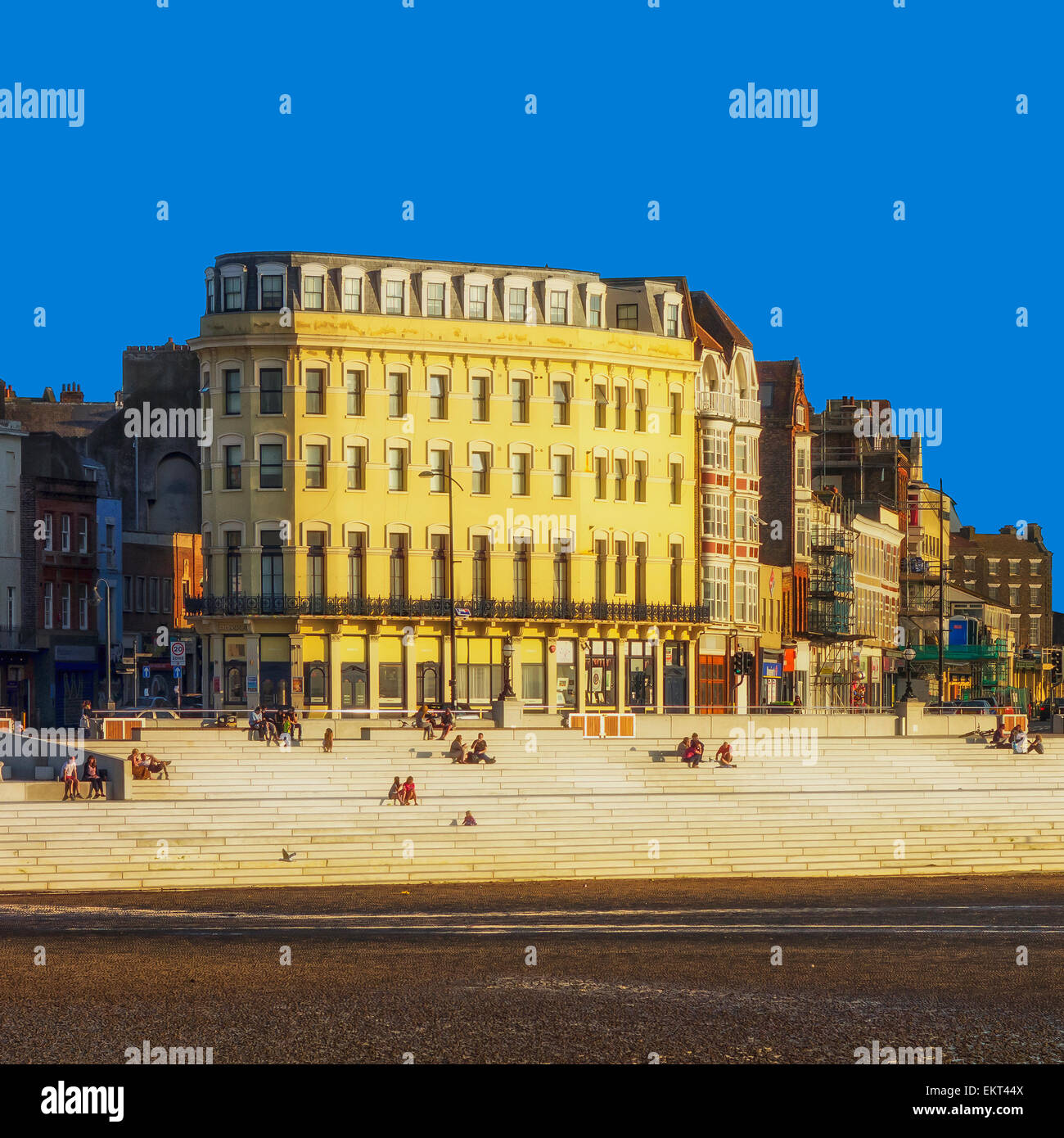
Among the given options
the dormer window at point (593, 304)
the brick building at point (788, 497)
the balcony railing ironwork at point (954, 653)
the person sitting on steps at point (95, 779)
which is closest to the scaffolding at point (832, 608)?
the brick building at point (788, 497)

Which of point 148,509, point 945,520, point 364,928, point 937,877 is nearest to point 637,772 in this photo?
point 937,877

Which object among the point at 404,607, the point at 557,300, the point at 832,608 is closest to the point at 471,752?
the point at 404,607

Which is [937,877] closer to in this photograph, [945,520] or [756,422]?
[756,422]

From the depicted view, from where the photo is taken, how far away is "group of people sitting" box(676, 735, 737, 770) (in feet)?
191

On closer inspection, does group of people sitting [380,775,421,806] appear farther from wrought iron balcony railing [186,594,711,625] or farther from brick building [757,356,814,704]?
brick building [757,356,814,704]

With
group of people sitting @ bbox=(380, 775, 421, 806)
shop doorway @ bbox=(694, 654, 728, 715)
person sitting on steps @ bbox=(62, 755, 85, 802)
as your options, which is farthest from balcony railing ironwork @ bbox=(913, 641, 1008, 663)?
person sitting on steps @ bbox=(62, 755, 85, 802)

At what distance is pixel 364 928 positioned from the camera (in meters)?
35.4

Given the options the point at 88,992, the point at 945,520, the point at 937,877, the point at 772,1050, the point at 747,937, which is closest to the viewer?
the point at 772,1050

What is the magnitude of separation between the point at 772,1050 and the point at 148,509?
240 feet

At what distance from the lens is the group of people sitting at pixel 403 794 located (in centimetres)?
4856

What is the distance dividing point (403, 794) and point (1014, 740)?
23.4 m

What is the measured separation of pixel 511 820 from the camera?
154ft

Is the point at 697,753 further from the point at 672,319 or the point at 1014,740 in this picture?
the point at 672,319

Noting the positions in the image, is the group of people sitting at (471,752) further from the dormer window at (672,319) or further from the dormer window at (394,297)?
the dormer window at (672,319)
